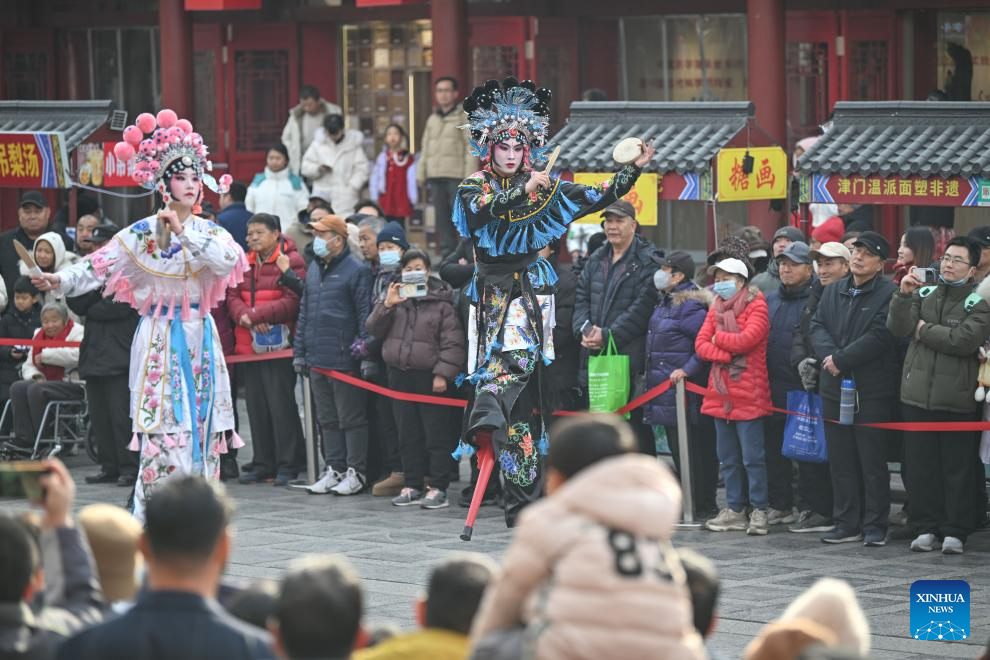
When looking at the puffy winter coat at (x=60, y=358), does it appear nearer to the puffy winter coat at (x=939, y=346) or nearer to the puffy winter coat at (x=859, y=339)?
the puffy winter coat at (x=859, y=339)

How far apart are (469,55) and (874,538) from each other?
381 inches

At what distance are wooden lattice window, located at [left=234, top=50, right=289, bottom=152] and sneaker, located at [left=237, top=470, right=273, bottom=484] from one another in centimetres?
790

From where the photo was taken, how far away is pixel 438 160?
16172 millimetres

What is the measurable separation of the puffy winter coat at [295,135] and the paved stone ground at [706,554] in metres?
6.98

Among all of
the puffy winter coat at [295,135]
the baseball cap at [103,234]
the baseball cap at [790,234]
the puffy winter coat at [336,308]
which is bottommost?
the puffy winter coat at [336,308]

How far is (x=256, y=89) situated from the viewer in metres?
19.0

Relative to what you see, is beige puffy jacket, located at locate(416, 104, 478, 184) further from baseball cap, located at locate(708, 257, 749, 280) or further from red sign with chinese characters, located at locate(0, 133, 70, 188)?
baseball cap, located at locate(708, 257, 749, 280)

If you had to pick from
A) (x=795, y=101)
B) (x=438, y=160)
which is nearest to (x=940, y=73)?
(x=795, y=101)

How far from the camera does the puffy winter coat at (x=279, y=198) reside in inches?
625

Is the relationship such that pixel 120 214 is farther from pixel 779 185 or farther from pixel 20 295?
pixel 779 185

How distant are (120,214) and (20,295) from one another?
798 centimetres

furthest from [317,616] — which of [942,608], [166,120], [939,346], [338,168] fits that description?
[338,168]

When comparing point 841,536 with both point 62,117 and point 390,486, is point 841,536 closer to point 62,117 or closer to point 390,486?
point 390,486

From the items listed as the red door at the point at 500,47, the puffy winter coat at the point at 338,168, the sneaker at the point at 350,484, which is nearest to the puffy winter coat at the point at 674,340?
the sneaker at the point at 350,484
